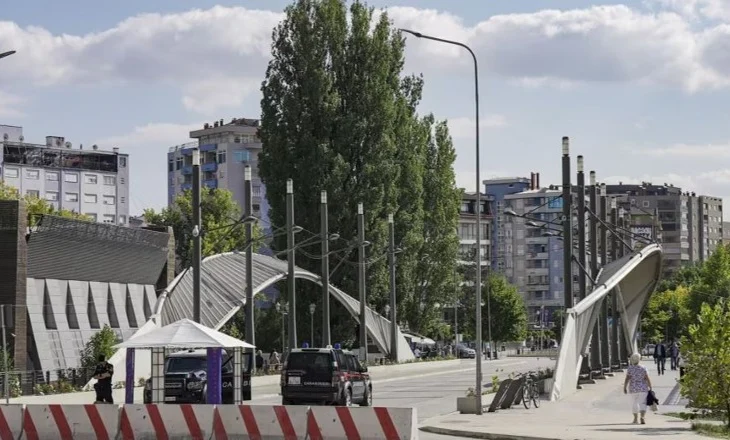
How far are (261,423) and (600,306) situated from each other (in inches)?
1395

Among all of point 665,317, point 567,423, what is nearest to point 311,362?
point 567,423

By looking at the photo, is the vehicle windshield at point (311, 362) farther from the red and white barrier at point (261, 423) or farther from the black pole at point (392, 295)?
the black pole at point (392, 295)

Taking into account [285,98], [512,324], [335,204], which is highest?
[285,98]

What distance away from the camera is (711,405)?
30.4m

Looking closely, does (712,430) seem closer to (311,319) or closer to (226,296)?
(226,296)

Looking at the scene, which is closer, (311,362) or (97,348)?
(311,362)

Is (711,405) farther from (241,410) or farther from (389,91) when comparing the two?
(389,91)

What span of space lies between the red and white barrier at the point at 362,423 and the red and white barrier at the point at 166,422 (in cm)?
207

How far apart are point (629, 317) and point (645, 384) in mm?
53939

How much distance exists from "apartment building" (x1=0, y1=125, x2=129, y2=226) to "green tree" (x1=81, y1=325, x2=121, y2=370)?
3745 inches

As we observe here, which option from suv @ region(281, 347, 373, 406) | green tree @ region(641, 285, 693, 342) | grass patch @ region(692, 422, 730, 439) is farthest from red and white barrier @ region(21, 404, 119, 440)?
green tree @ region(641, 285, 693, 342)

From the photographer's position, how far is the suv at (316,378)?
123ft

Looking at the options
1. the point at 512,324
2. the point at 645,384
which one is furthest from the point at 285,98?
the point at 512,324

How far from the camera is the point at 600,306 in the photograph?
192 ft
